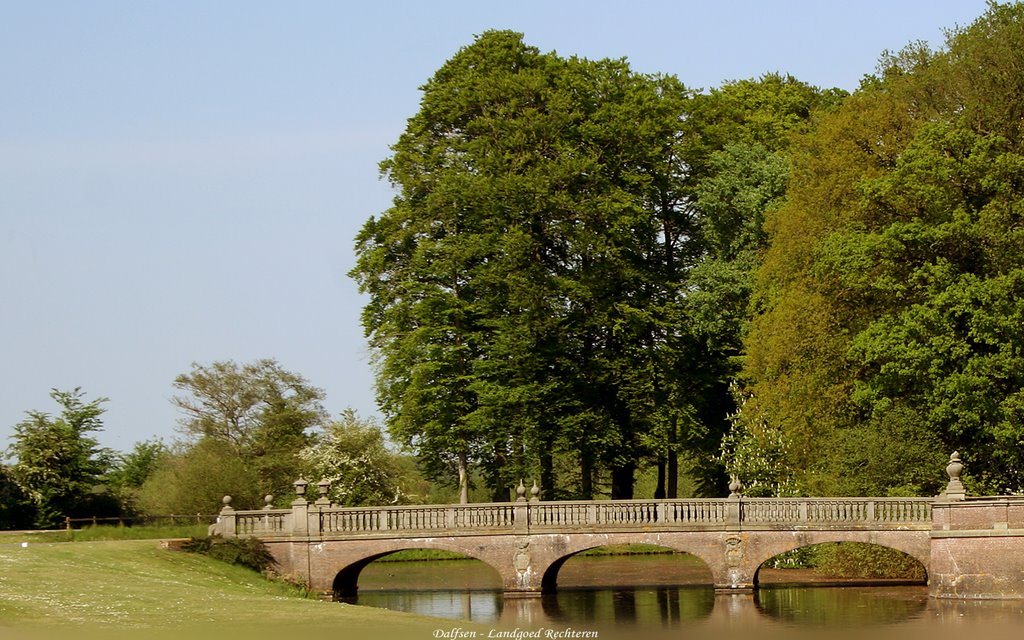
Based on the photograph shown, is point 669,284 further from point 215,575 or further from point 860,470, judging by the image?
point 215,575

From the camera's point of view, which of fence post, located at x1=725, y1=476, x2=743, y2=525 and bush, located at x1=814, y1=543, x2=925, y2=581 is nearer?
fence post, located at x1=725, y1=476, x2=743, y2=525

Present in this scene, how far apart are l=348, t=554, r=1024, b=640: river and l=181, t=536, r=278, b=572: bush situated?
9.48ft

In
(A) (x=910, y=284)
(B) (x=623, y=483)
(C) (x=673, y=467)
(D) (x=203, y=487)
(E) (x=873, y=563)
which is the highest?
(A) (x=910, y=284)

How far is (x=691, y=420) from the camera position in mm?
60375

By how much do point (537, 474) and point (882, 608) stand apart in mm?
19172

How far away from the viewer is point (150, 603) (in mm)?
33531

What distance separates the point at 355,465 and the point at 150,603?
3130 cm

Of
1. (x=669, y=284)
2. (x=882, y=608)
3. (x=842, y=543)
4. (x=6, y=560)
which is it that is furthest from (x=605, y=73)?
(x=6, y=560)

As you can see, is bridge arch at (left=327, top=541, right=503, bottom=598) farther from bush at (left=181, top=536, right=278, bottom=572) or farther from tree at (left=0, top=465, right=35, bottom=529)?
tree at (left=0, top=465, right=35, bottom=529)

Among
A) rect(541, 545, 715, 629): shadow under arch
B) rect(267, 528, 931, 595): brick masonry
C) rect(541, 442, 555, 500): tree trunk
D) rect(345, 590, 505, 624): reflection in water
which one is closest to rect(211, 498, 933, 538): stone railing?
rect(267, 528, 931, 595): brick masonry

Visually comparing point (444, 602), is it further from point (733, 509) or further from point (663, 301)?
point (663, 301)

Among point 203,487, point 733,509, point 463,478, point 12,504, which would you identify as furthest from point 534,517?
point 12,504

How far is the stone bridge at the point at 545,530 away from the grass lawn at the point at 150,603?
3.24 metres

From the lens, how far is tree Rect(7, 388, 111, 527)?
5328cm
